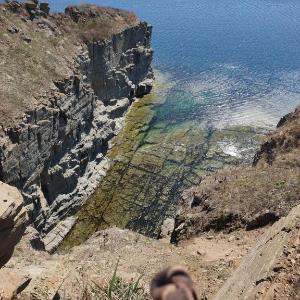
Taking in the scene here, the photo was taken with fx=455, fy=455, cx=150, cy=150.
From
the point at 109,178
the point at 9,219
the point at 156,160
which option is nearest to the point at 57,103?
the point at 109,178

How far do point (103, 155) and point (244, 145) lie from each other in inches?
678

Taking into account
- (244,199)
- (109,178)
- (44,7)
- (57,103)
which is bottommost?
(109,178)

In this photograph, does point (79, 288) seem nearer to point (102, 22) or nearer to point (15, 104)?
point (15, 104)

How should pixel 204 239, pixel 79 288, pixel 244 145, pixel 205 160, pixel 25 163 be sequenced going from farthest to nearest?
pixel 244 145 < pixel 205 160 < pixel 25 163 < pixel 204 239 < pixel 79 288

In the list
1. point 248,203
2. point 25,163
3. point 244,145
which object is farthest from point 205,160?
point 248,203

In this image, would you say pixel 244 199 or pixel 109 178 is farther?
pixel 109 178

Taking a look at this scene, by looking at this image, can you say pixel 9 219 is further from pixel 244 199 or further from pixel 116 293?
pixel 244 199

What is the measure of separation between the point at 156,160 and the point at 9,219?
3540cm

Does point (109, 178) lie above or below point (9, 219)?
below

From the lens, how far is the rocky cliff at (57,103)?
3691cm

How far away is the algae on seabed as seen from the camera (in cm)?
4191

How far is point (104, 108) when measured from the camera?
5834cm

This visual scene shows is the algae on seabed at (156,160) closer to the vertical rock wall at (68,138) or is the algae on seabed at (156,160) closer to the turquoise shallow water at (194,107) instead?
the turquoise shallow water at (194,107)

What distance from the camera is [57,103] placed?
41.1 meters
